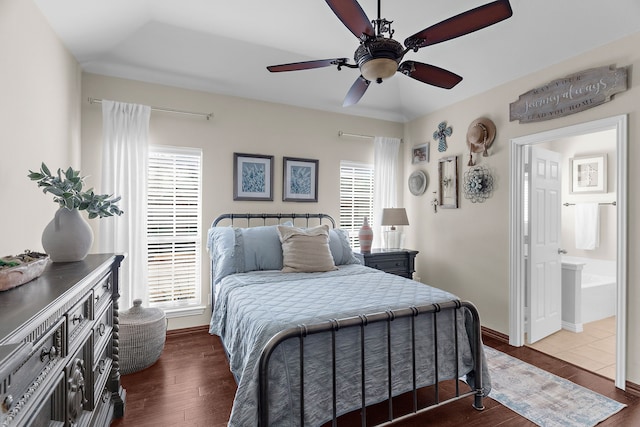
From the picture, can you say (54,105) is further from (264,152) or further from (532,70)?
(532,70)

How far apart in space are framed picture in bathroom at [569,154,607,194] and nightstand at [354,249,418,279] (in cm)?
271

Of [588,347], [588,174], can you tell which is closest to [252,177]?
[588,347]

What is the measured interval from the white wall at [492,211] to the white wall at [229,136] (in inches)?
44.5

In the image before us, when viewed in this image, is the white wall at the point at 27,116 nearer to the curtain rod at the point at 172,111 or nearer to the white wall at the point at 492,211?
the curtain rod at the point at 172,111

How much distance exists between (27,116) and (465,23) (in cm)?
264

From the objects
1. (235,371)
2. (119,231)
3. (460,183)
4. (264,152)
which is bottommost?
(235,371)

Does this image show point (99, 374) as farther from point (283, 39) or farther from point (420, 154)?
point (420, 154)

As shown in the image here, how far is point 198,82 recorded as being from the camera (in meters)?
3.46

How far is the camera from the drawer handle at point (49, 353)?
1.01 metres

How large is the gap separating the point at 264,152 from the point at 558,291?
3.72 m

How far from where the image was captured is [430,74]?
2.13 meters

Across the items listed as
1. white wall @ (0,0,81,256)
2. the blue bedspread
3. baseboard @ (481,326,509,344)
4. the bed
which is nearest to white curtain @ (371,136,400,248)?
baseboard @ (481,326,509,344)

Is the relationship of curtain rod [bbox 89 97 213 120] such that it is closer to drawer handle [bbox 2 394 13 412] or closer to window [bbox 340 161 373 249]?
window [bbox 340 161 373 249]

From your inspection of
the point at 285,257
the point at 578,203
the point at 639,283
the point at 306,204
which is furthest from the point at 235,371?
the point at 578,203
